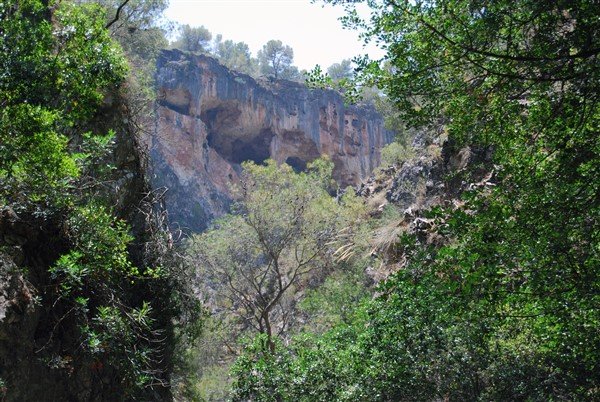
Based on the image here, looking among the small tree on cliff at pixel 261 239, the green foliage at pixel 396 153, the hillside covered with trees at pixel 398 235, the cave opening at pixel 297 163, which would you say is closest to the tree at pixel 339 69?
the cave opening at pixel 297 163

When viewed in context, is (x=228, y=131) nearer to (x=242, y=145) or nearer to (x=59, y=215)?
(x=242, y=145)

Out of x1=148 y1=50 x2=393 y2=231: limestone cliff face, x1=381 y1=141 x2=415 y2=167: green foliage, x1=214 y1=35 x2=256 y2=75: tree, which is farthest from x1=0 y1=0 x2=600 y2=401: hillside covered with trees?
x1=214 y1=35 x2=256 y2=75: tree

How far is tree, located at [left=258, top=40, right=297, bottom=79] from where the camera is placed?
53.3 meters

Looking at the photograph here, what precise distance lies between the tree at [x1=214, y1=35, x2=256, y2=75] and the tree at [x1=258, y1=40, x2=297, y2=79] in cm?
170

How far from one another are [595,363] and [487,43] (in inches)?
159

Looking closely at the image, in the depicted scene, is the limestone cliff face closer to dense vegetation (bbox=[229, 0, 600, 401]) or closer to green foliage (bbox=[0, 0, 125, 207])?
green foliage (bbox=[0, 0, 125, 207])

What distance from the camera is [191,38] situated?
47250 millimetres

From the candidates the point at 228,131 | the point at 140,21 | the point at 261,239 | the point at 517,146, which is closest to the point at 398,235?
the point at 517,146

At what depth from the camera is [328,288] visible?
57.9 ft

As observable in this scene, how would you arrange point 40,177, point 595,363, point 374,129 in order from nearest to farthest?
point 40,177, point 595,363, point 374,129

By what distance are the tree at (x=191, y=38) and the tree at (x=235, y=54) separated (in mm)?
2935

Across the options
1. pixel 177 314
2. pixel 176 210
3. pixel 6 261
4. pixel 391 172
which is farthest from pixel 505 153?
pixel 176 210

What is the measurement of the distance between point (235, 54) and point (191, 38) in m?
7.22

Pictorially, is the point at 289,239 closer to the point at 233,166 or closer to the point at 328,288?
the point at 328,288
